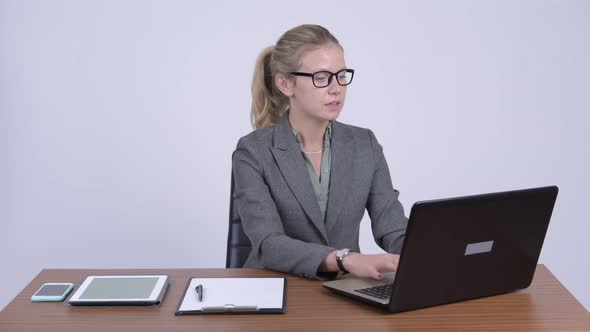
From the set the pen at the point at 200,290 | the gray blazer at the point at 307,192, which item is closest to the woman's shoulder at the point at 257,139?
the gray blazer at the point at 307,192

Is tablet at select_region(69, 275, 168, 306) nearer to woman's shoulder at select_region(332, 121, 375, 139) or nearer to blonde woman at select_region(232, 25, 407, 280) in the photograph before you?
blonde woman at select_region(232, 25, 407, 280)

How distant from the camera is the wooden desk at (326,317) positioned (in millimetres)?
1844

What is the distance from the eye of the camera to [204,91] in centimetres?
451

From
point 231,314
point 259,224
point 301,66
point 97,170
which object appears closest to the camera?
point 231,314

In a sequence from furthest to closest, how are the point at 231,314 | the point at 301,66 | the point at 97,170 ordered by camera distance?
the point at 97,170 → the point at 301,66 → the point at 231,314

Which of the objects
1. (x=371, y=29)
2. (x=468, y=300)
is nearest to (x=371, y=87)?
(x=371, y=29)

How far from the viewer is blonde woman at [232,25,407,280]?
2.54 m

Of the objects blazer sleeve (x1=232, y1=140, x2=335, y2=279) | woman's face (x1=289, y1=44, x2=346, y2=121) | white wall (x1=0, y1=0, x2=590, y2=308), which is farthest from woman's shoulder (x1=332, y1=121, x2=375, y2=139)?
white wall (x1=0, y1=0, x2=590, y2=308)

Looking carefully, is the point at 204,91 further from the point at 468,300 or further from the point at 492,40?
the point at 468,300

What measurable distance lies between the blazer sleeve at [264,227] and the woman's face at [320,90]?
24cm

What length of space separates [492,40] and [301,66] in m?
2.27

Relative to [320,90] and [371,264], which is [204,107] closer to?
[320,90]

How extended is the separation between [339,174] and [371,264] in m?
0.62

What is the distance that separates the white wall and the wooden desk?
2465 millimetres
